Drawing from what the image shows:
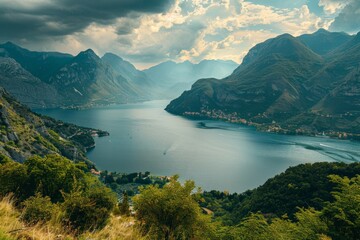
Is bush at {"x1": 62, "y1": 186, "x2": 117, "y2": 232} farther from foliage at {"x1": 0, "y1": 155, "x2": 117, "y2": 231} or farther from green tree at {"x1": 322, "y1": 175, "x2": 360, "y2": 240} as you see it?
green tree at {"x1": 322, "y1": 175, "x2": 360, "y2": 240}

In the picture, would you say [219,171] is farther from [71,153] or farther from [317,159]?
[71,153]

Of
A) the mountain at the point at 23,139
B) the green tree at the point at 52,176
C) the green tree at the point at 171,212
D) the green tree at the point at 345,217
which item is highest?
the green tree at the point at 345,217

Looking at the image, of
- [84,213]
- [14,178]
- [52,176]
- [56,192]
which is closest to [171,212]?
[84,213]

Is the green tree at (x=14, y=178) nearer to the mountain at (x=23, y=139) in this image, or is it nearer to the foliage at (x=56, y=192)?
the foliage at (x=56, y=192)

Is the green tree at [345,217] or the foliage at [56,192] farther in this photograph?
the green tree at [345,217]

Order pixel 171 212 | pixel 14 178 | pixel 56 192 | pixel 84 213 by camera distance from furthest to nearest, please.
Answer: pixel 56 192 → pixel 14 178 → pixel 171 212 → pixel 84 213

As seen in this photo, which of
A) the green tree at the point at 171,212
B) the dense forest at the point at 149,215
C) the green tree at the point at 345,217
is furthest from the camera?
the green tree at the point at 171,212

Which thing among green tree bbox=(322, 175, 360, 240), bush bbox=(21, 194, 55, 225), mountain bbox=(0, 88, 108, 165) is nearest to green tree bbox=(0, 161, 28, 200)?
bush bbox=(21, 194, 55, 225)

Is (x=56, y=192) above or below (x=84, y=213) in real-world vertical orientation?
below

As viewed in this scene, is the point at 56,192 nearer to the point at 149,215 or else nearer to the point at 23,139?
the point at 149,215

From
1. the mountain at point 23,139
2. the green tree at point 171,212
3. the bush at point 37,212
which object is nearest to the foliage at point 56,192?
the bush at point 37,212

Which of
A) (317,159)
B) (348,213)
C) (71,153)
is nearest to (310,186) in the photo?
(348,213)
